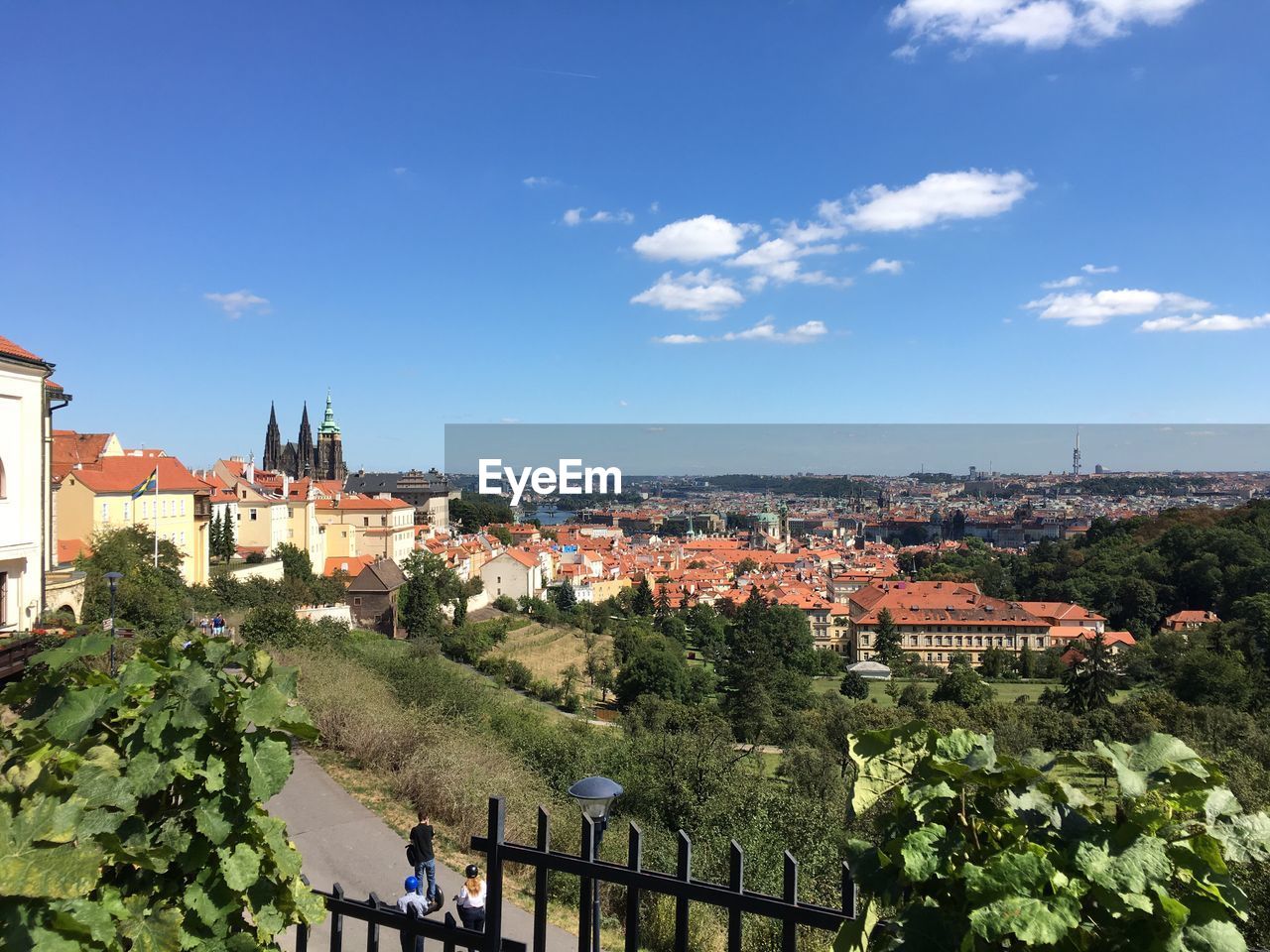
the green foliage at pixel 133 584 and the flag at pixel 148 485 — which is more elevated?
the flag at pixel 148 485

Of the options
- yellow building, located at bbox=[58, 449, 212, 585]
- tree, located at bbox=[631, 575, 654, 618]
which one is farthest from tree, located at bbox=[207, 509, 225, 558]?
tree, located at bbox=[631, 575, 654, 618]

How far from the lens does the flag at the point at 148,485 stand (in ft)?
67.0

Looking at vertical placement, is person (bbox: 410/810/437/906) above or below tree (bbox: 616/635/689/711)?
above

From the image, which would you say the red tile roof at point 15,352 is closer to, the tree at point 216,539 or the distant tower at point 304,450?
the tree at point 216,539

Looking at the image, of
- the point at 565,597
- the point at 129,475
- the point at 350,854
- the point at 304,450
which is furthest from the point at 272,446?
the point at 350,854

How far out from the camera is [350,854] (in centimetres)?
666

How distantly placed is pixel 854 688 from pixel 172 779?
51637mm

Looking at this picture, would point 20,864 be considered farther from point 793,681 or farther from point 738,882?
point 793,681

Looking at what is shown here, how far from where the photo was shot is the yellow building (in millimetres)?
22344

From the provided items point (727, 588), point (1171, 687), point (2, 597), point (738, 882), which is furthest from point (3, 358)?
point (727, 588)

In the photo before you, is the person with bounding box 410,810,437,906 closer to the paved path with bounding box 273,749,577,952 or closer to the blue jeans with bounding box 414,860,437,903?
the blue jeans with bounding box 414,860,437,903

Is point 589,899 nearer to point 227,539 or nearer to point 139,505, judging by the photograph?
point 139,505

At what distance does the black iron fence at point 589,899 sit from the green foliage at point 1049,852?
0.36 meters

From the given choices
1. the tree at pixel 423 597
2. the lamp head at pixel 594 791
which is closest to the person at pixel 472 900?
the lamp head at pixel 594 791
